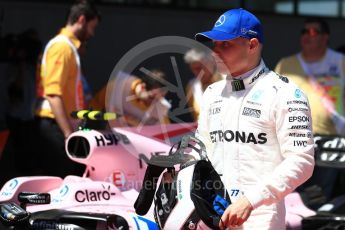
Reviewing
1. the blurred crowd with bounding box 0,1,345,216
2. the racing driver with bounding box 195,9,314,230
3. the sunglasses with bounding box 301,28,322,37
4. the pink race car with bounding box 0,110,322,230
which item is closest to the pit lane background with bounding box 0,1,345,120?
the blurred crowd with bounding box 0,1,345,216

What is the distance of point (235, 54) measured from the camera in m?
4.04

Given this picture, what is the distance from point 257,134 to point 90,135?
6.60 feet

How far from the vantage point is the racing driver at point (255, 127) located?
3814 mm

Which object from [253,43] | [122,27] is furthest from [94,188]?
[122,27]

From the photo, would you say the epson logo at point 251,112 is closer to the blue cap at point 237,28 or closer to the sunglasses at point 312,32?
the blue cap at point 237,28

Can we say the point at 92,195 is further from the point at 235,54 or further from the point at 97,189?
the point at 235,54

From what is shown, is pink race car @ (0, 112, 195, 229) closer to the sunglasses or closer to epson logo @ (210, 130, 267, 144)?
epson logo @ (210, 130, 267, 144)

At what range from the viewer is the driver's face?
13.2 feet

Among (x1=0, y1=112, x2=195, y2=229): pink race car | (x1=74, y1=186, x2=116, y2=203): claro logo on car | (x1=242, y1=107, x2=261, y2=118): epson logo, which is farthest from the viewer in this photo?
(x1=74, y1=186, x2=116, y2=203): claro logo on car

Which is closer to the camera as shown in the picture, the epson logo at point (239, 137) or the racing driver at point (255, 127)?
the racing driver at point (255, 127)

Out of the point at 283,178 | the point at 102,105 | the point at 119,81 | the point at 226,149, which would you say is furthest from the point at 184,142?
the point at 102,105

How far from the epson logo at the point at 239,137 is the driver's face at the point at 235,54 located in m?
0.29

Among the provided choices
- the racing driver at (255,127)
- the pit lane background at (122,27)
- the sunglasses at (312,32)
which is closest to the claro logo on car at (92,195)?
the racing driver at (255,127)

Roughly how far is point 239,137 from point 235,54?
1.26 feet
